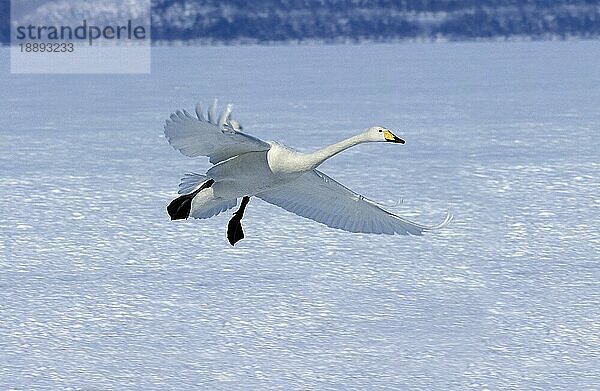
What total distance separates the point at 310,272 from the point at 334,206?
2067 millimetres

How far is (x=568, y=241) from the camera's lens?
883cm

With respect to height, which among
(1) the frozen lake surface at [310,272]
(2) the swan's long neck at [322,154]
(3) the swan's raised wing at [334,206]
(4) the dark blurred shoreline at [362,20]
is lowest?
(4) the dark blurred shoreline at [362,20]

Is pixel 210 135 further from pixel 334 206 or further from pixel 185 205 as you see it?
pixel 334 206

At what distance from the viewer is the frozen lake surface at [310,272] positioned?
6.27 metres

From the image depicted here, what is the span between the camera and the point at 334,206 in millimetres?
6035

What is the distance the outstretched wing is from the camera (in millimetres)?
5074

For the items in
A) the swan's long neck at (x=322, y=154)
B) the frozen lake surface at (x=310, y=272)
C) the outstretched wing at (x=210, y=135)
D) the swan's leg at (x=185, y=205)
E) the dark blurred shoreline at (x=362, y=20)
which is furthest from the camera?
the dark blurred shoreline at (x=362, y=20)

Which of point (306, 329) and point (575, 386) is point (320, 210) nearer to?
point (306, 329)

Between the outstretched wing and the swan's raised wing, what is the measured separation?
0.48 metres

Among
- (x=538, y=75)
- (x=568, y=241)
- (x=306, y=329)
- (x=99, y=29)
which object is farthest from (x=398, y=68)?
(x=99, y=29)

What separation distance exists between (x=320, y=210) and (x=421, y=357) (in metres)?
1.01

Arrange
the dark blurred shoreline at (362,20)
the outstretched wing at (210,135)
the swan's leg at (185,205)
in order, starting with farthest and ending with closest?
the dark blurred shoreline at (362,20), the swan's leg at (185,205), the outstretched wing at (210,135)

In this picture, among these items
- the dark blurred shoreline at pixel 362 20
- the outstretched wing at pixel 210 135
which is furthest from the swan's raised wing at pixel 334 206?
the dark blurred shoreline at pixel 362 20

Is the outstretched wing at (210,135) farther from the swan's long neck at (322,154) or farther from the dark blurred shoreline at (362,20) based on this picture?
the dark blurred shoreline at (362,20)
